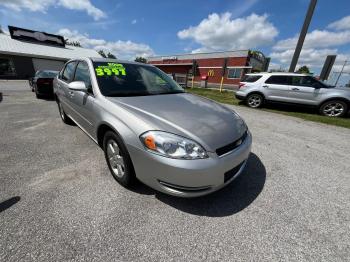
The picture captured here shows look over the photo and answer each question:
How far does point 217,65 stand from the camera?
27.0 m

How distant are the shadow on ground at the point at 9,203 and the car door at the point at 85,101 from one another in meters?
1.21

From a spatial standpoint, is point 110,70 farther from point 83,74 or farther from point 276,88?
point 276,88

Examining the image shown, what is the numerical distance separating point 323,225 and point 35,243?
2.85 m

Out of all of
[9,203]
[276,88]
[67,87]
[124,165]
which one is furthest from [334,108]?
[9,203]

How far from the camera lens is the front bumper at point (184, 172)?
1.73 metres

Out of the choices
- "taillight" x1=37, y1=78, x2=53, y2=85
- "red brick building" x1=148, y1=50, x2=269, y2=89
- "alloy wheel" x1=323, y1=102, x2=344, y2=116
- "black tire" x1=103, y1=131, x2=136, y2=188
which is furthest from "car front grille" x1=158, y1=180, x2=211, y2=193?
"red brick building" x1=148, y1=50, x2=269, y2=89

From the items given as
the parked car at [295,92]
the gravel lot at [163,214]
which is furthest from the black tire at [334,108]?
the gravel lot at [163,214]

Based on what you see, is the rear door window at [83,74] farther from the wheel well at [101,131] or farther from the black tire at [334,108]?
the black tire at [334,108]

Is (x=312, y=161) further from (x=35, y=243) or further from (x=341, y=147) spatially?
(x=35, y=243)

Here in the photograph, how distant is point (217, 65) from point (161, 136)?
2783 centimetres

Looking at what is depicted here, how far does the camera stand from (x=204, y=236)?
1738 millimetres

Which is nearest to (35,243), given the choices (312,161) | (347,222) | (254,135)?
(347,222)

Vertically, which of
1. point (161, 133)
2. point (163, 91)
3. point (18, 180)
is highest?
point (163, 91)

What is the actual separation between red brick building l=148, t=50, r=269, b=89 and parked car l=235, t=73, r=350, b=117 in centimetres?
Answer: 1238
